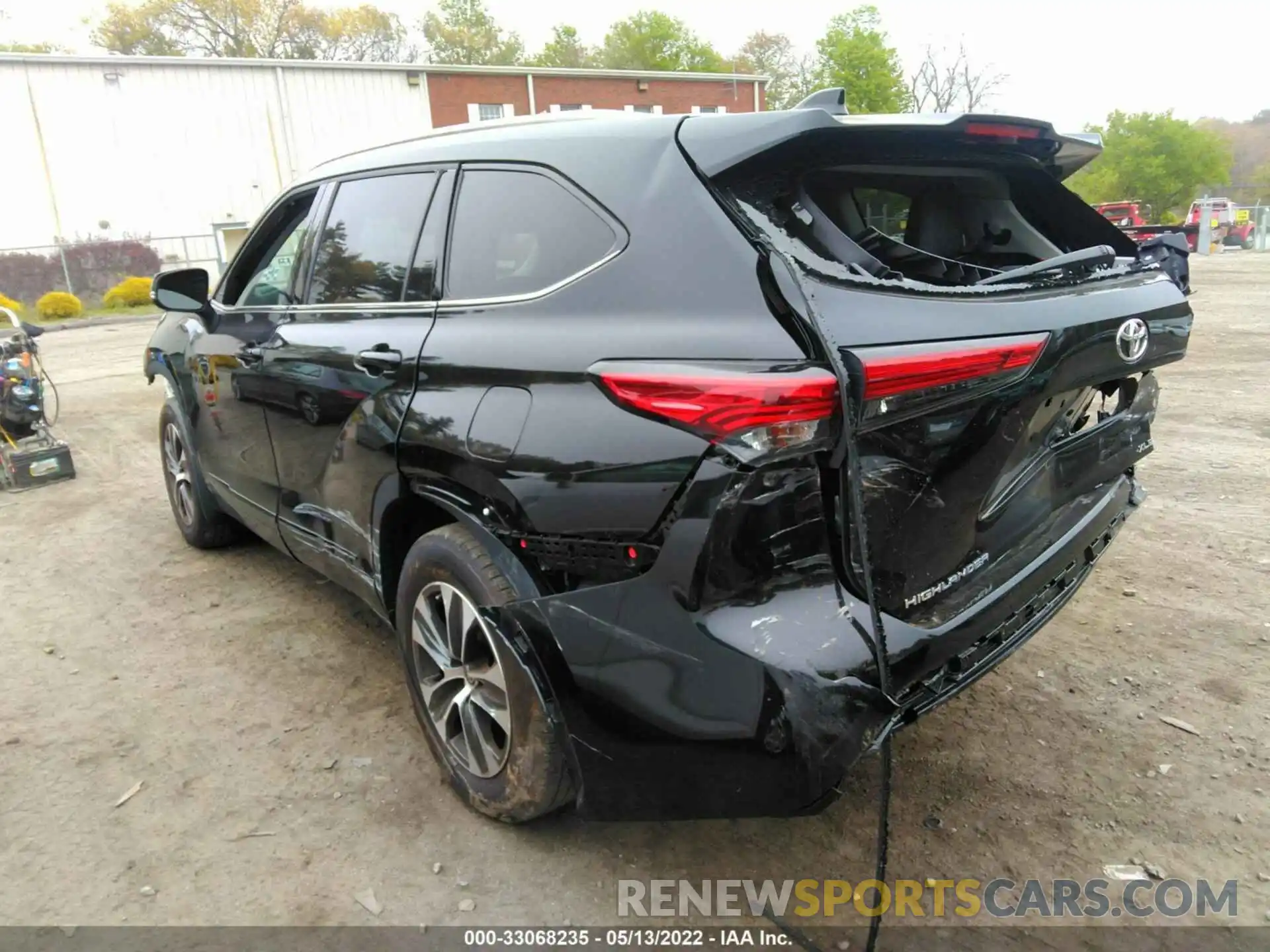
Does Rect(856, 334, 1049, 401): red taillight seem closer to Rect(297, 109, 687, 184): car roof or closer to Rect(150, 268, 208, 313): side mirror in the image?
Rect(297, 109, 687, 184): car roof

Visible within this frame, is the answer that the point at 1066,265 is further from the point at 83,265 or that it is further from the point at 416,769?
the point at 83,265

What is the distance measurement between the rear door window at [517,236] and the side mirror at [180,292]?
82.2 inches

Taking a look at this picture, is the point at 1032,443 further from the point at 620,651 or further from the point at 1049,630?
the point at 1049,630

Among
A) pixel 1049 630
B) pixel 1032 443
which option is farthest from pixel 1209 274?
pixel 1032 443

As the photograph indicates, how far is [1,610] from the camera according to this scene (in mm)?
4262

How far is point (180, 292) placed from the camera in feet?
13.6

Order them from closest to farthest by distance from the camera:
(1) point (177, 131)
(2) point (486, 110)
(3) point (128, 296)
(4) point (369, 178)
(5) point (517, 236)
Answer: (5) point (517, 236) < (4) point (369, 178) < (3) point (128, 296) < (1) point (177, 131) < (2) point (486, 110)

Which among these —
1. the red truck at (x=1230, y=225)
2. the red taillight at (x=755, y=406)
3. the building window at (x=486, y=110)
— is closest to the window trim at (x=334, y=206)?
the red taillight at (x=755, y=406)

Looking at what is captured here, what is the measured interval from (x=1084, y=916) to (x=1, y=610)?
15.2 feet

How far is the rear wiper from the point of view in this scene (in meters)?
2.22

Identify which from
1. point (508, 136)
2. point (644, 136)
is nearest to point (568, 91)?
point (508, 136)

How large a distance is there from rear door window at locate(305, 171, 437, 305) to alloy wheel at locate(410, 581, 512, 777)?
40.1 inches

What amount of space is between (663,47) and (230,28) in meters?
28.7

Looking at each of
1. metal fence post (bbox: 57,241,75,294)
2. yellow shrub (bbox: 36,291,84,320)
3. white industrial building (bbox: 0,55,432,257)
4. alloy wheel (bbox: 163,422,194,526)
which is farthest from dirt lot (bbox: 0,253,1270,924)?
metal fence post (bbox: 57,241,75,294)
